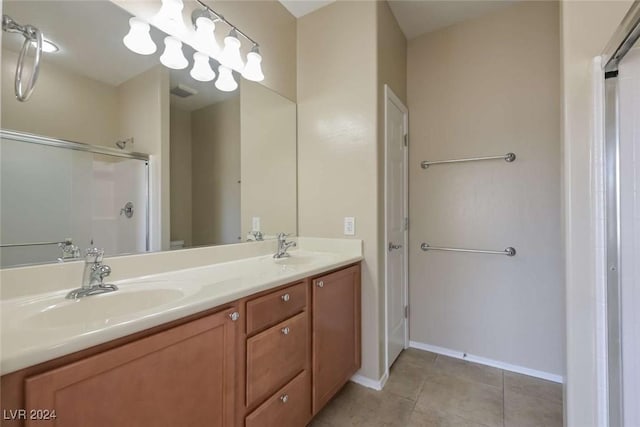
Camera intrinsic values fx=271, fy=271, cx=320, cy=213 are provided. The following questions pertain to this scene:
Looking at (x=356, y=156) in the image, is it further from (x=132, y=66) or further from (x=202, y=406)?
(x=202, y=406)

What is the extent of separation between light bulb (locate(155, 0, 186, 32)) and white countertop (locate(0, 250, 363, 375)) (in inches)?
45.7

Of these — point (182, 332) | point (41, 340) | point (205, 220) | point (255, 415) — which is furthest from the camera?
point (205, 220)

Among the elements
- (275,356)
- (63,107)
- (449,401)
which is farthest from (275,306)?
(449,401)

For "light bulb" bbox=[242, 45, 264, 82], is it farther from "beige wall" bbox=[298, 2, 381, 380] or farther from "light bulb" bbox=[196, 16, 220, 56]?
"beige wall" bbox=[298, 2, 381, 380]

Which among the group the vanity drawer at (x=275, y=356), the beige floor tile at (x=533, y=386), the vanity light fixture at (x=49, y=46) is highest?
the vanity light fixture at (x=49, y=46)

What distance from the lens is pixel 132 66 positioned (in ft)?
3.91

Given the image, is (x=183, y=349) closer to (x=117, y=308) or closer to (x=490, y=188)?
(x=117, y=308)

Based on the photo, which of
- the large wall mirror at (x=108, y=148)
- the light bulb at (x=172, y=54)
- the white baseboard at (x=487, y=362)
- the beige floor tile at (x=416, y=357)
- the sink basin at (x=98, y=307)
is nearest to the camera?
the sink basin at (x=98, y=307)

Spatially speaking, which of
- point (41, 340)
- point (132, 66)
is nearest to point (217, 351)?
point (41, 340)

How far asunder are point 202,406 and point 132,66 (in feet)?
4.52

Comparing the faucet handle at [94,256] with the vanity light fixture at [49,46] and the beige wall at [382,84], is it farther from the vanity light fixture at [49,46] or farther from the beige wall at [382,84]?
the beige wall at [382,84]

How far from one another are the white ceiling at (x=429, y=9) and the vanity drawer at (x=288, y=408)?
2383mm

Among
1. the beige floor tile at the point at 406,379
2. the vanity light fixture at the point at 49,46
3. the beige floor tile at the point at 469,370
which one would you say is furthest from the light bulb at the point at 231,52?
the beige floor tile at the point at 469,370

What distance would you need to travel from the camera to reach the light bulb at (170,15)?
4.01ft
